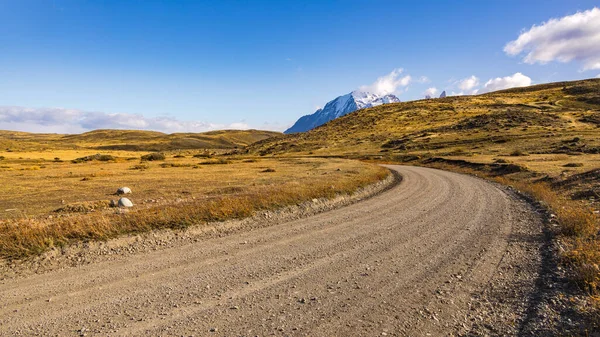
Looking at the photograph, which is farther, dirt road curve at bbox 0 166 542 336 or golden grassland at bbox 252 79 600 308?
golden grassland at bbox 252 79 600 308

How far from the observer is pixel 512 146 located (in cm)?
6175

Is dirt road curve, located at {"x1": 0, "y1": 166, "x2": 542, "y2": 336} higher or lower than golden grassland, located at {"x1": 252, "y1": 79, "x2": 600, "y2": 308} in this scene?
lower

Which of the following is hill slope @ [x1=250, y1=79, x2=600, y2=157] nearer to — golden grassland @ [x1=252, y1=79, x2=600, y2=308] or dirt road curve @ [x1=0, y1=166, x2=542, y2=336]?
golden grassland @ [x1=252, y1=79, x2=600, y2=308]

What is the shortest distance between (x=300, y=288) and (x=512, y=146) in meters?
68.4

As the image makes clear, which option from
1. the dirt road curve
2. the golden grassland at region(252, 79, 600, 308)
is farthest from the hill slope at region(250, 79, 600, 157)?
the dirt road curve

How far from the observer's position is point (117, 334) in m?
5.52

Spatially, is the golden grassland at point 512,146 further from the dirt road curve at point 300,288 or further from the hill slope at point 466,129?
the dirt road curve at point 300,288

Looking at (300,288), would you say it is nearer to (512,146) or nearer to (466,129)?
(512,146)

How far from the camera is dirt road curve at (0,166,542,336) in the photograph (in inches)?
230

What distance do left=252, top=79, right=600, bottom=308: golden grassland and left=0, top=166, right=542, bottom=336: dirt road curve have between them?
208 centimetres

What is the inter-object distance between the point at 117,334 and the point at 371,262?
244 inches

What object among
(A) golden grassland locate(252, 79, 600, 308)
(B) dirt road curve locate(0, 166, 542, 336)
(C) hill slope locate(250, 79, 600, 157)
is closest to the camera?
(B) dirt road curve locate(0, 166, 542, 336)

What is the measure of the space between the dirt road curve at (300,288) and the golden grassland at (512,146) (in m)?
2.08

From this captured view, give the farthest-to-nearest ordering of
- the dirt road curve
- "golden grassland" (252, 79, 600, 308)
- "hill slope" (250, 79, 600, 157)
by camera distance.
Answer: "hill slope" (250, 79, 600, 157) < "golden grassland" (252, 79, 600, 308) < the dirt road curve
